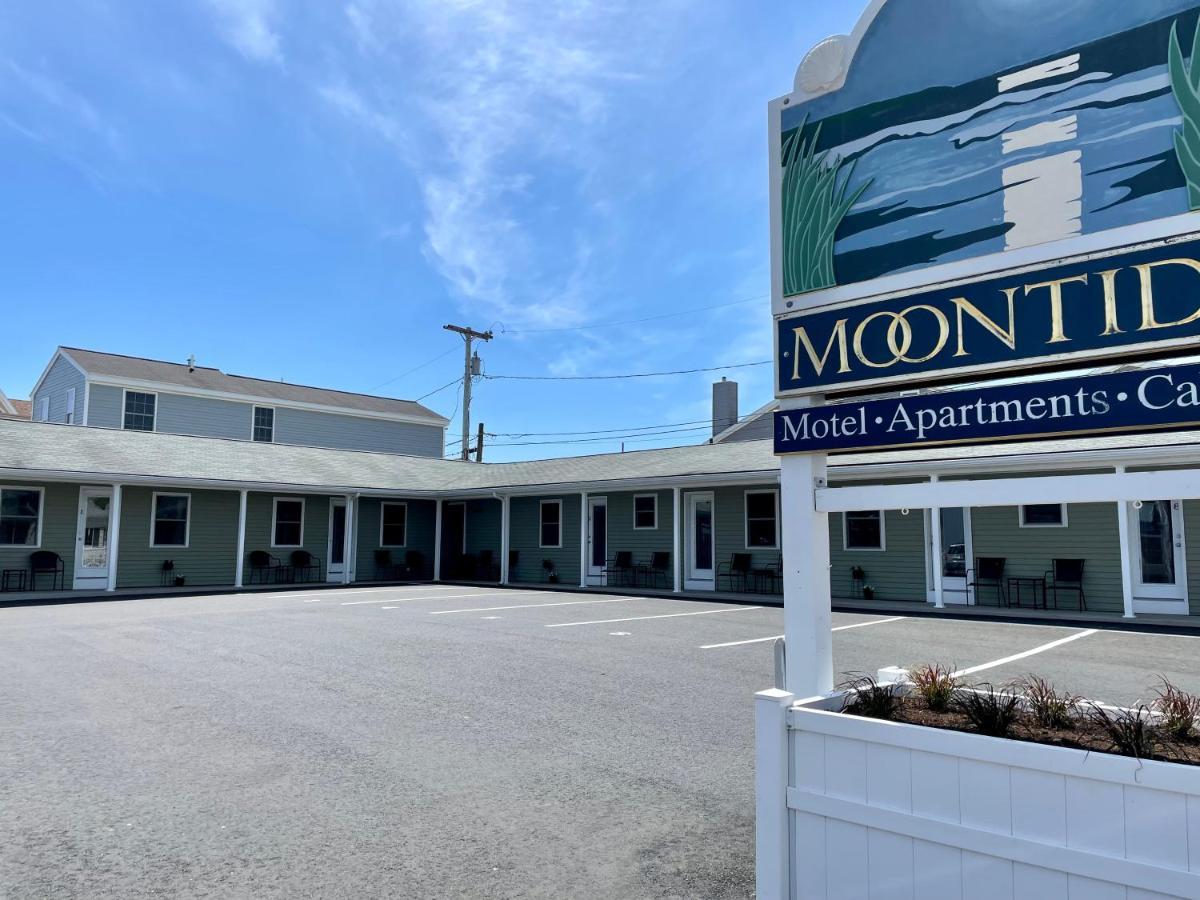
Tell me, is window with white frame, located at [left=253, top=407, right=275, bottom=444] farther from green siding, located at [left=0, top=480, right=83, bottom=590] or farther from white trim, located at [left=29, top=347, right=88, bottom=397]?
green siding, located at [left=0, top=480, right=83, bottom=590]

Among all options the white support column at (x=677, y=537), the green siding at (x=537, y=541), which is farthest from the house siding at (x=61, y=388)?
the white support column at (x=677, y=537)

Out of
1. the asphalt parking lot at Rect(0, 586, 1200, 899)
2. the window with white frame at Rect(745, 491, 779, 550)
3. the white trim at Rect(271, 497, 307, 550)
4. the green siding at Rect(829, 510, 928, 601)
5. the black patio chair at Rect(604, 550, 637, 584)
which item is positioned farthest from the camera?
the white trim at Rect(271, 497, 307, 550)

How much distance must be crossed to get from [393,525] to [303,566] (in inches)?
120

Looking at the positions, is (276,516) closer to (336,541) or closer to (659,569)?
(336,541)

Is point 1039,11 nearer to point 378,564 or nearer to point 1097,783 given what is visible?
point 1097,783

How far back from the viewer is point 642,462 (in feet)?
69.9

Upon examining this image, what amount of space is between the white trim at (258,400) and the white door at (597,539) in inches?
566

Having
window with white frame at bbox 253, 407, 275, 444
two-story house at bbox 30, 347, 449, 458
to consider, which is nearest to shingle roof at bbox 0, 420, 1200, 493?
window with white frame at bbox 253, 407, 275, 444

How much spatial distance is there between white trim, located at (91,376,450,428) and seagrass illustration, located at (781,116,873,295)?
27.1 m

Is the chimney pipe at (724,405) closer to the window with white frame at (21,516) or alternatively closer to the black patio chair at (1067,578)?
the black patio chair at (1067,578)

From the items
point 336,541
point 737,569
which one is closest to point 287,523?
point 336,541

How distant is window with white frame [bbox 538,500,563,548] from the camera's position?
2166 centimetres

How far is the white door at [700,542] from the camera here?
1888 centimetres

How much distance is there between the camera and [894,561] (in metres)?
15.9
